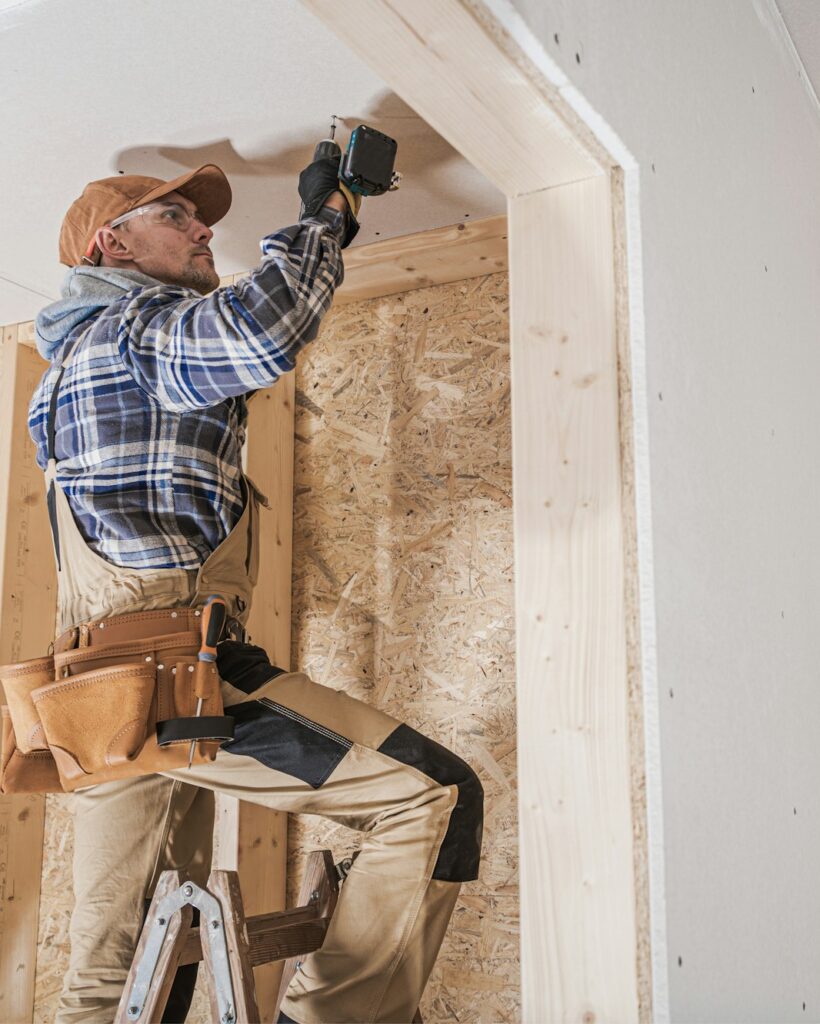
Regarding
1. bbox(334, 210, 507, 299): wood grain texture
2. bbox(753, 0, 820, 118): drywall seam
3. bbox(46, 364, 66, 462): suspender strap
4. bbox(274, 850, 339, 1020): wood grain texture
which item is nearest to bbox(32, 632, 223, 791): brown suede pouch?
bbox(46, 364, 66, 462): suspender strap

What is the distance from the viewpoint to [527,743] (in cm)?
133

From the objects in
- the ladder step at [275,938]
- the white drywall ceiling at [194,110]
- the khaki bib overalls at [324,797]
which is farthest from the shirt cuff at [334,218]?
the ladder step at [275,938]

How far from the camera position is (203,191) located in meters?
2.14

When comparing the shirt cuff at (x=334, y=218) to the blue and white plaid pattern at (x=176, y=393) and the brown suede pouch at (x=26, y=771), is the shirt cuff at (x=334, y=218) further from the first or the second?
the brown suede pouch at (x=26, y=771)

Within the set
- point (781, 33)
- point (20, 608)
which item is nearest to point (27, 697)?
point (20, 608)

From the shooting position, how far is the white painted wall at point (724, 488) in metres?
1.32

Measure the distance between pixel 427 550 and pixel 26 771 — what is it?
4.21 ft

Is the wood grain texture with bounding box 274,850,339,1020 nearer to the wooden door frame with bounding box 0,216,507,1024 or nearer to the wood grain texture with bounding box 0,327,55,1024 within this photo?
the wooden door frame with bounding box 0,216,507,1024

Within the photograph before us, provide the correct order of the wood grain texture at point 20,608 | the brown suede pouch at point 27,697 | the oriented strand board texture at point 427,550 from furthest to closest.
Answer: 1. the wood grain texture at point 20,608
2. the oriented strand board texture at point 427,550
3. the brown suede pouch at point 27,697

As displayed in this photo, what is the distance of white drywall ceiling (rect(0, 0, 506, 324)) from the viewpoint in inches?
69.8

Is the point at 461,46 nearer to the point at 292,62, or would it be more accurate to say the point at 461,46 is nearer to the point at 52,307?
the point at 292,62

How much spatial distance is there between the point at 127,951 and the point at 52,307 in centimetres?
125

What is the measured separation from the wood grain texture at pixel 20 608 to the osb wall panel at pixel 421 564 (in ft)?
0.16

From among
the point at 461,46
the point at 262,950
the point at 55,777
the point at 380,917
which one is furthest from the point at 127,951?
the point at 461,46
